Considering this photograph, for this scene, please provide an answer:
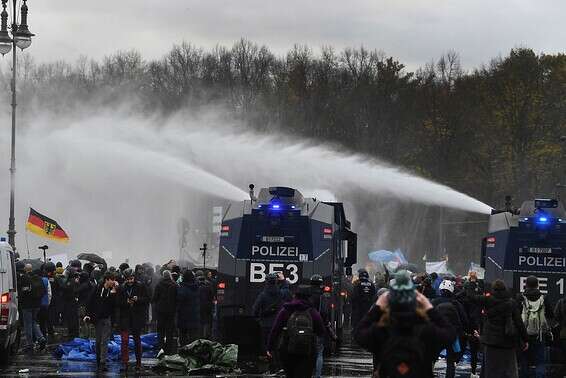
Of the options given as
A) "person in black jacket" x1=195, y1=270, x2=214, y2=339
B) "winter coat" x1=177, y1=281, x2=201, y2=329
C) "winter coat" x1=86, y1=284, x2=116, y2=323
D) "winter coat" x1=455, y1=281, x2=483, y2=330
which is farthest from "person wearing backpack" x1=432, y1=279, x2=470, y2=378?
"person in black jacket" x1=195, y1=270, x2=214, y2=339

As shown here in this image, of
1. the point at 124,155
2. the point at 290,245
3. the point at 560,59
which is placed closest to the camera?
the point at 290,245

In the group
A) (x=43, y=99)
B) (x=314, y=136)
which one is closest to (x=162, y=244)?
(x=43, y=99)

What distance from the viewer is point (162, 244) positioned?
277ft

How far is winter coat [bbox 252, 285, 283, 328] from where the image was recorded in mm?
19719

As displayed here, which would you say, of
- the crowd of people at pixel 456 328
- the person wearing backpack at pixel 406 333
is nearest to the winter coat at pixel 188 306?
the crowd of people at pixel 456 328

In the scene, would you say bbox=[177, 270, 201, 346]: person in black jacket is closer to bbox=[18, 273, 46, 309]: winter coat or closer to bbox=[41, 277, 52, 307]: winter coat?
bbox=[18, 273, 46, 309]: winter coat

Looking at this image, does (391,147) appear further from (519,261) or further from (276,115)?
(519,261)

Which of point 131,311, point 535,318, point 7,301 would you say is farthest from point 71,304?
point 535,318

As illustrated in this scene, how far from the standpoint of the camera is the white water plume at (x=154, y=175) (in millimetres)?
42406

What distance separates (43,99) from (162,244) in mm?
12937

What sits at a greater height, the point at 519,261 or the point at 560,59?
the point at 560,59

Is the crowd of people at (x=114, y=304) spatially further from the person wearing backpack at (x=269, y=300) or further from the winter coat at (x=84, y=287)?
the person wearing backpack at (x=269, y=300)

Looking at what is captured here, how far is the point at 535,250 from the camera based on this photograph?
2444 cm

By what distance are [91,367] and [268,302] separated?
3.63m
